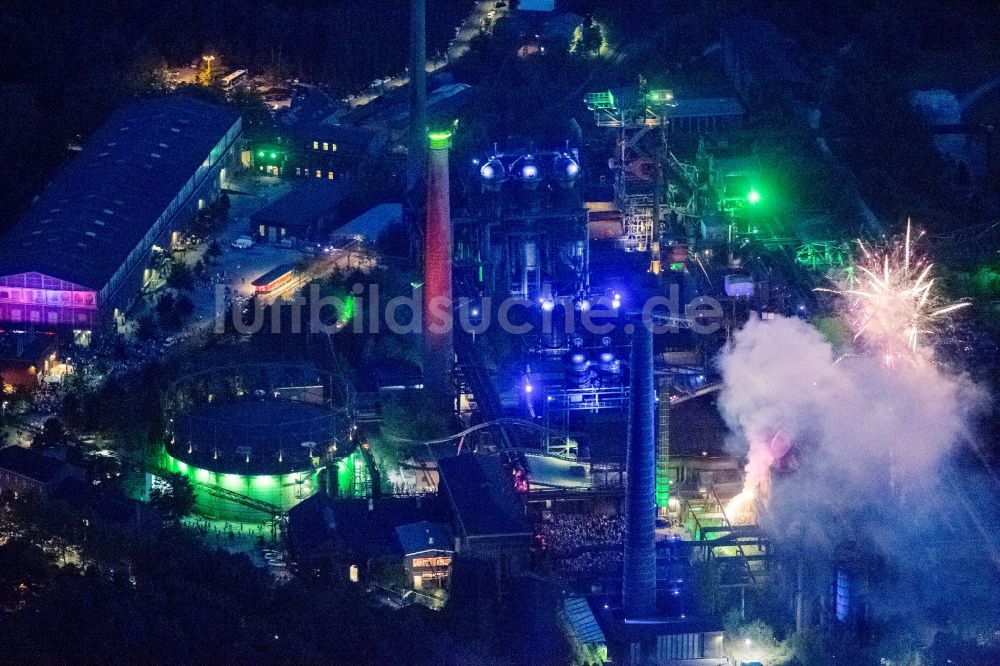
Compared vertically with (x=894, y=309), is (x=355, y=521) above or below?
below

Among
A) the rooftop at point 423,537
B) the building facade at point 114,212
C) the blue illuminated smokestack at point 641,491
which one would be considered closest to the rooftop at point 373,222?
the building facade at point 114,212

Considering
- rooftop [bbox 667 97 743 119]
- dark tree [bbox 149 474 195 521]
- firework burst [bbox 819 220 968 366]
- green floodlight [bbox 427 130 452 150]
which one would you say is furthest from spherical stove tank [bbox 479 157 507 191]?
dark tree [bbox 149 474 195 521]

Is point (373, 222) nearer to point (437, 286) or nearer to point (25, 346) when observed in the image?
point (437, 286)

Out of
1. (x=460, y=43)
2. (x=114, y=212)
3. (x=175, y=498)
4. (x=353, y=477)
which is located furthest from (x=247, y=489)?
(x=460, y=43)

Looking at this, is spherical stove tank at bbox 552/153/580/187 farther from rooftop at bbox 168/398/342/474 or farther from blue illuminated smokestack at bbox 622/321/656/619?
blue illuminated smokestack at bbox 622/321/656/619

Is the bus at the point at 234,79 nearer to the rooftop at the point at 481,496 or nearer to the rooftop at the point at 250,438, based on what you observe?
the rooftop at the point at 250,438

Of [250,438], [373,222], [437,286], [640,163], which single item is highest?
[640,163]
